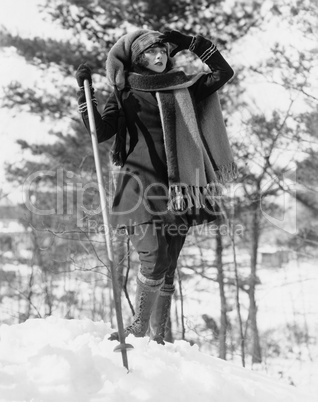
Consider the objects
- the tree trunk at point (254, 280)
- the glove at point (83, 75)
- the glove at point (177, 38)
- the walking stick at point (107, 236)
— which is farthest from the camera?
the tree trunk at point (254, 280)

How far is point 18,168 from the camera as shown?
10492 mm

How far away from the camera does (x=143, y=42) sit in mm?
2535

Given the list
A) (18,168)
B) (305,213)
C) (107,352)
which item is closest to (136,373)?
(107,352)

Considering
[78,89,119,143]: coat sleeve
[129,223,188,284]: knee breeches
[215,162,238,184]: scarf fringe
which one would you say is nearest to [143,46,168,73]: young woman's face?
[78,89,119,143]: coat sleeve

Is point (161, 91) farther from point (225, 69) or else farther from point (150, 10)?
point (150, 10)

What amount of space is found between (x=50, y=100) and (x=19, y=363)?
8.30 m

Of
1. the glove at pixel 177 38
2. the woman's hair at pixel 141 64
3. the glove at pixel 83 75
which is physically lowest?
the glove at pixel 83 75

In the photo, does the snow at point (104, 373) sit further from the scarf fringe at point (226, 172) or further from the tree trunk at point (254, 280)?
the tree trunk at point (254, 280)

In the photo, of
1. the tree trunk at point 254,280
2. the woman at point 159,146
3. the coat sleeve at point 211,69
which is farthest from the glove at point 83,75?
the tree trunk at point 254,280

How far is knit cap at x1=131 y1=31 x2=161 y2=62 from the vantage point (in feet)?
8.24

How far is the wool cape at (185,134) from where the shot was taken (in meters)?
2.44

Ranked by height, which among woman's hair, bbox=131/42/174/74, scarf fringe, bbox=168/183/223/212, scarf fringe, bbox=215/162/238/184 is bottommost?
scarf fringe, bbox=168/183/223/212

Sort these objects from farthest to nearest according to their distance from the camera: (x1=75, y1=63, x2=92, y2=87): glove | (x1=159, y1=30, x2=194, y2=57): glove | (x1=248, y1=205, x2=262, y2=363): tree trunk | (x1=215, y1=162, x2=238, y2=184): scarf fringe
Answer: (x1=248, y1=205, x2=262, y2=363): tree trunk < (x1=215, y1=162, x2=238, y2=184): scarf fringe < (x1=159, y1=30, x2=194, y2=57): glove < (x1=75, y1=63, x2=92, y2=87): glove

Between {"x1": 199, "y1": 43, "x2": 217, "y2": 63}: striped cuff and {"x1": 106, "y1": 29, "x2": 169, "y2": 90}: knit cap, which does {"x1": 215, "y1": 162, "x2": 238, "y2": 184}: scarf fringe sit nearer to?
{"x1": 199, "y1": 43, "x2": 217, "y2": 63}: striped cuff
